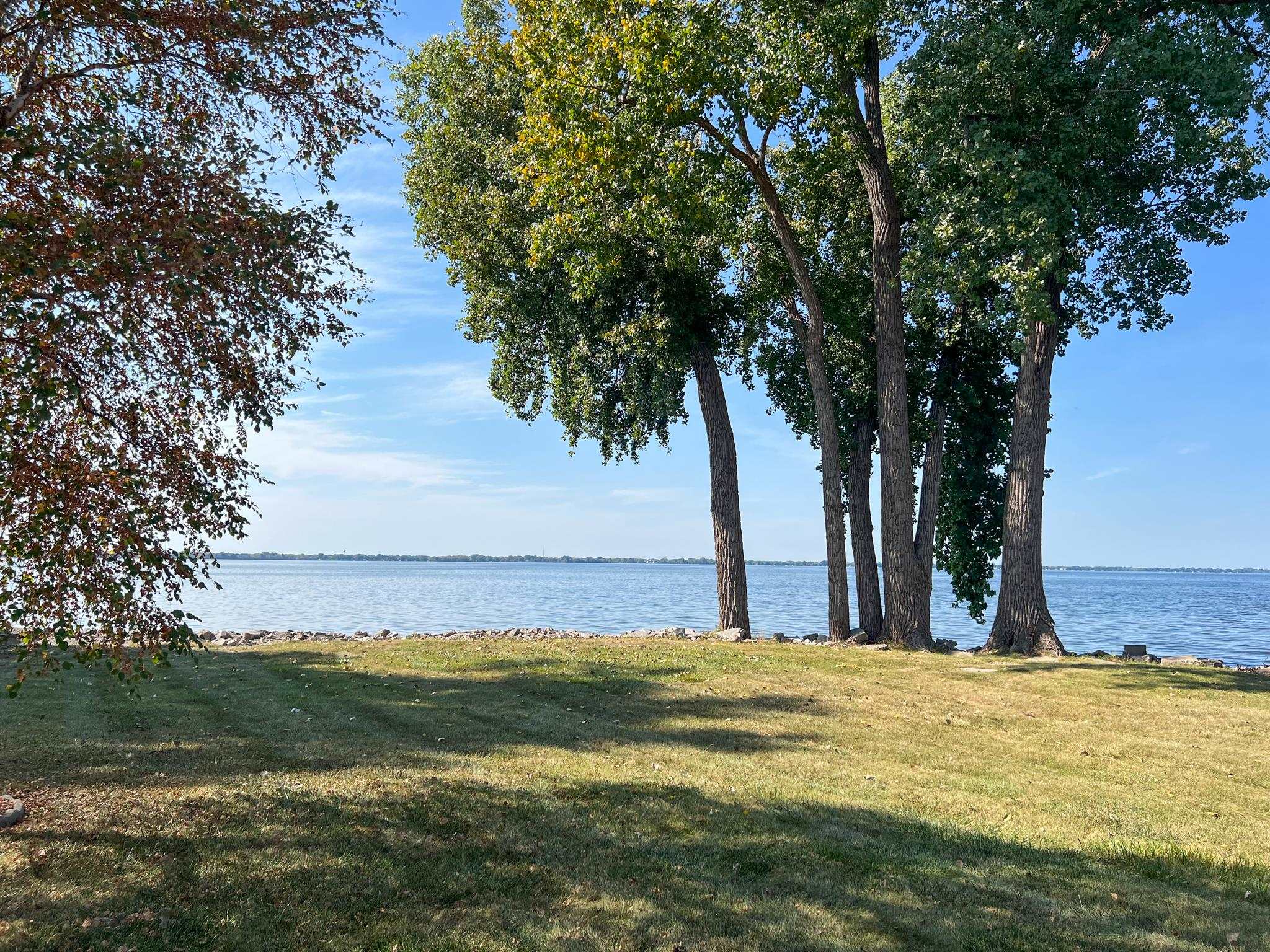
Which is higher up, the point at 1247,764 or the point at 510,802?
the point at 510,802

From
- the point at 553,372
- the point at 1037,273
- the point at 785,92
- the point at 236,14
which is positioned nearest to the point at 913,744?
the point at 1037,273

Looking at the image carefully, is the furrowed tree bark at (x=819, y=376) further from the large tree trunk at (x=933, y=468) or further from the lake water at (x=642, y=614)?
the lake water at (x=642, y=614)

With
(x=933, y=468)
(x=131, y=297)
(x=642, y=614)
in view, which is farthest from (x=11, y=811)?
(x=642, y=614)

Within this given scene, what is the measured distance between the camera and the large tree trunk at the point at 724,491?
22.4 meters

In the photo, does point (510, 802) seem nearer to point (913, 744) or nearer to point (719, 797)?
point (719, 797)

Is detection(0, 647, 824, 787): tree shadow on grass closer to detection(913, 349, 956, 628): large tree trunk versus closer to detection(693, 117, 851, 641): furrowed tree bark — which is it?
detection(693, 117, 851, 641): furrowed tree bark

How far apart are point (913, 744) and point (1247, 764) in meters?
4.02

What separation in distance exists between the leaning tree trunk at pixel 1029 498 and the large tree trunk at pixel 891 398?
6.62ft

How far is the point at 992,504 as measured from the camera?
2334cm

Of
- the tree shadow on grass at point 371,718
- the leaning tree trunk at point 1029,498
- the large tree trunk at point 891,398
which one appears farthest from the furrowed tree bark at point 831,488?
the tree shadow on grass at point 371,718

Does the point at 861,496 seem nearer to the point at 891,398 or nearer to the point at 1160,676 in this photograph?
the point at 891,398

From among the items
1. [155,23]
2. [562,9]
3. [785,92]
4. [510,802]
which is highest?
[562,9]

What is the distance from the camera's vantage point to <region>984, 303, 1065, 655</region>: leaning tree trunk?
1872 cm

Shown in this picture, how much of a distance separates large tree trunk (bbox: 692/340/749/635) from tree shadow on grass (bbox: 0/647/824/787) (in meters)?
7.10
